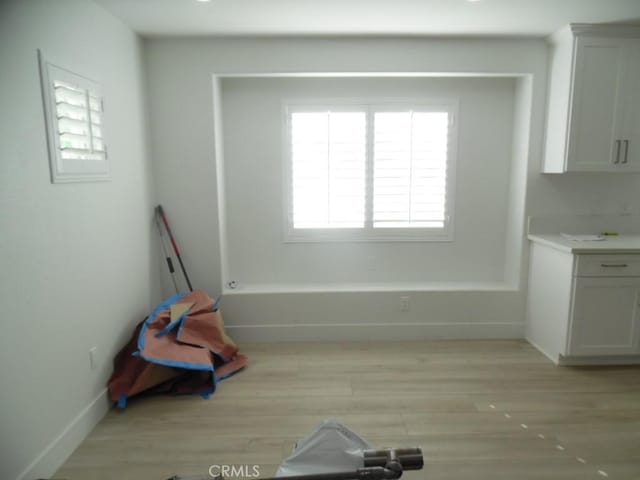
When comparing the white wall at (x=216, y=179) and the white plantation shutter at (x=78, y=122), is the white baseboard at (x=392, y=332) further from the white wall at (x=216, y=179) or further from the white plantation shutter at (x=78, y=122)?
the white plantation shutter at (x=78, y=122)

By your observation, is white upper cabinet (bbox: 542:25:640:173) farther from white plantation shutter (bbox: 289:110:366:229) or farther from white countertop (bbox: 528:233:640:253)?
white plantation shutter (bbox: 289:110:366:229)

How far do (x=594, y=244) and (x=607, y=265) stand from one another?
168 millimetres

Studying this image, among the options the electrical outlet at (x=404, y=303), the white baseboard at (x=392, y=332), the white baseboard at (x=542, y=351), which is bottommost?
the white baseboard at (x=542, y=351)

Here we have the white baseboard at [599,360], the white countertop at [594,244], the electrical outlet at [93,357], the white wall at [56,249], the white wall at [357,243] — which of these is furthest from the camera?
the white wall at [357,243]

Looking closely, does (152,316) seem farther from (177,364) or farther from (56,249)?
(56,249)

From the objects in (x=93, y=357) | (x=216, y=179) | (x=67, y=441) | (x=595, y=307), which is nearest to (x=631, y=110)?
(x=595, y=307)

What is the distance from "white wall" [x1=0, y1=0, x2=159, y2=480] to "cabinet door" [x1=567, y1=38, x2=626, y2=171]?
3280mm

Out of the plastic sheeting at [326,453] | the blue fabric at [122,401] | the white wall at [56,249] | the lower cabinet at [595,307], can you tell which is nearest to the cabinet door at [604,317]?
the lower cabinet at [595,307]

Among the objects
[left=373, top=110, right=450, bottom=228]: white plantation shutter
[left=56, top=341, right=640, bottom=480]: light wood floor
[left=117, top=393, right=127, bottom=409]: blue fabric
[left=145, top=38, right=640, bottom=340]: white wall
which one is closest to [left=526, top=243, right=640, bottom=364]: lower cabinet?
[left=56, top=341, right=640, bottom=480]: light wood floor

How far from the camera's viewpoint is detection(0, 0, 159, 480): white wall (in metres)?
A: 1.70

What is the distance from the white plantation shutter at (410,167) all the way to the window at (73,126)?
2.13 metres

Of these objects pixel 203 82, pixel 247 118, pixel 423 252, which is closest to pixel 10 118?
pixel 203 82

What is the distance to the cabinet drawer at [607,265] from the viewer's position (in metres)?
2.79

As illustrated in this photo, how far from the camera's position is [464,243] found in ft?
12.0
